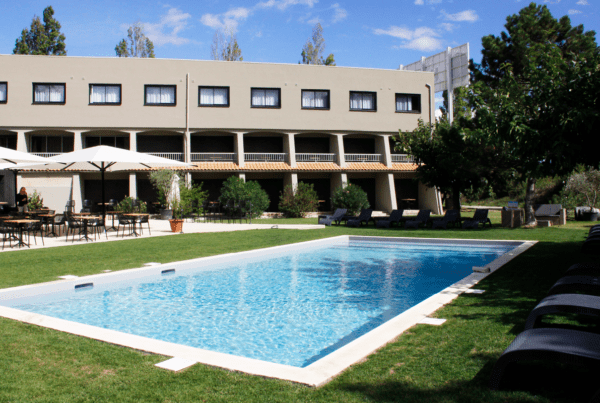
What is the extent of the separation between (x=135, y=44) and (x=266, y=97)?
22.2 m

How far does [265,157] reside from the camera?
3189 centimetres

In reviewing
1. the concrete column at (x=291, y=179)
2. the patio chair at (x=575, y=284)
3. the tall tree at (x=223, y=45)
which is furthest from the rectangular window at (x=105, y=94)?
the patio chair at (x=575, y=284)

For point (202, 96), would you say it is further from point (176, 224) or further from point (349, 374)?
point (349, 374)

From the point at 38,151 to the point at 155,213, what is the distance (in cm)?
936

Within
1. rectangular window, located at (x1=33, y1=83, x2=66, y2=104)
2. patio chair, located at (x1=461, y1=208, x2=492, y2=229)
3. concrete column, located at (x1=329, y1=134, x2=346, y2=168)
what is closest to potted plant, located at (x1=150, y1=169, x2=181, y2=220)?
rectangular window, located at (x1=33, y1=83, x2=66, y2=104)

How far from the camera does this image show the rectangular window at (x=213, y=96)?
29922 millimetres

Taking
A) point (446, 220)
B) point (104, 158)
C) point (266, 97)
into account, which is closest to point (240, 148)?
point (266, 97)

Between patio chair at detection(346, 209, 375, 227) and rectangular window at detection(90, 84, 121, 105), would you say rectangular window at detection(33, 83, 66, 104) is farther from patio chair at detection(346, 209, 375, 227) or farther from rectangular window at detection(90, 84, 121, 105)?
patio chair at detection(346, 209, 375, 227)

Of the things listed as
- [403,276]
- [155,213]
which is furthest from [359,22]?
[403,276]

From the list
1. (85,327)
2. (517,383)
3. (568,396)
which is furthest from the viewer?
(85,327)

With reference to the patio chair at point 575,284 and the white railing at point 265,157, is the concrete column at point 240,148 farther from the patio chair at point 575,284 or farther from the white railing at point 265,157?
the patio chair at point 575,284

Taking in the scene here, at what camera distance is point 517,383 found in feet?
11.7

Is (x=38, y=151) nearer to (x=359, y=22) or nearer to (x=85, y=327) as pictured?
(x=359, y=22)

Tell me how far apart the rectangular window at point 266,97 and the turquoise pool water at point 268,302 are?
65.8ft
